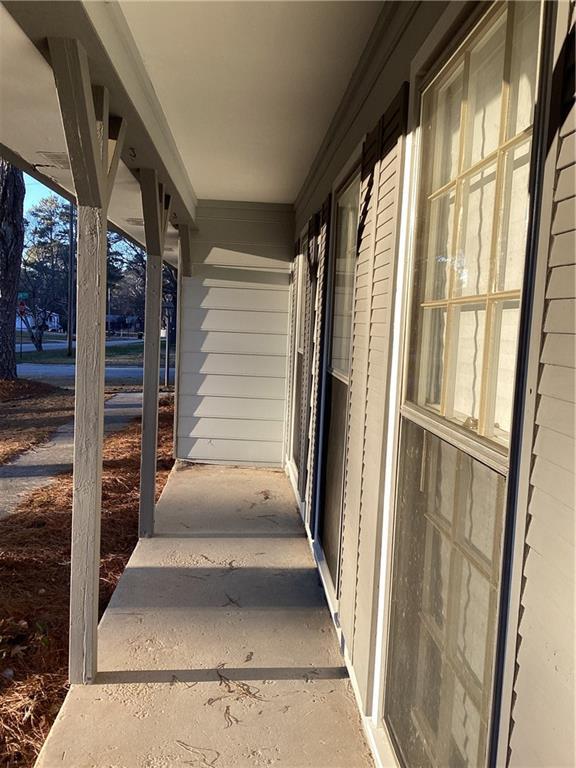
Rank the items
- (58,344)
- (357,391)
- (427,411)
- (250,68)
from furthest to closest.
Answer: (58,344) → (250,68) → (357,391) → (427,411)

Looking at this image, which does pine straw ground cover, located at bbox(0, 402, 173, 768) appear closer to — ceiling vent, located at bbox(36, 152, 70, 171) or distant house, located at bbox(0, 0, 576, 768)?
distant house, located at bbox(0, 0, 576, 768)

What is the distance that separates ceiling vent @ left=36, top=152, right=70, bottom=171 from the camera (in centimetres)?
336

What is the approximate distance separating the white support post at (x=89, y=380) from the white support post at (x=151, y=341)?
46.2 inches

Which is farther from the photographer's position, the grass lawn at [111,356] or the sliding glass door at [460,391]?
the grass lawn at [111,356]

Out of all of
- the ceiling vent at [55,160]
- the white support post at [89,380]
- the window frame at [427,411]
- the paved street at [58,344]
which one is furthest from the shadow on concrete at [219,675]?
the paved street at [58,344]

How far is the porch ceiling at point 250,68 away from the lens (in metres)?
2.24

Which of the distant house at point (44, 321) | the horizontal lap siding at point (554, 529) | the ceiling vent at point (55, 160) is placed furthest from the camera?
the distant house at point (44, 321)

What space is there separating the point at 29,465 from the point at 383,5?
6.34m

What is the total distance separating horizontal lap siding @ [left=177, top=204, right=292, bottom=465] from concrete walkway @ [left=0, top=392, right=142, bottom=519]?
1.50 meters

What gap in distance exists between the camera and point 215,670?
2.65m

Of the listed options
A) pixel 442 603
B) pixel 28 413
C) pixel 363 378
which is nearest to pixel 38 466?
pixel 28 413

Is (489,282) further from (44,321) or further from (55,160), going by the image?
(44,321)

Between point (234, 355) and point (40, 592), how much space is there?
3.37 m

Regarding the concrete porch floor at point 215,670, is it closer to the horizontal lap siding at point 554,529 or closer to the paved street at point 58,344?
the horizontal lap siding at point 554,529
